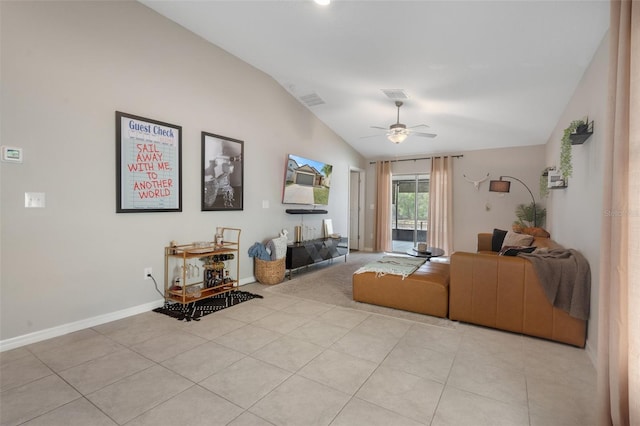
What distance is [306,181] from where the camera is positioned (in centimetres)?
555

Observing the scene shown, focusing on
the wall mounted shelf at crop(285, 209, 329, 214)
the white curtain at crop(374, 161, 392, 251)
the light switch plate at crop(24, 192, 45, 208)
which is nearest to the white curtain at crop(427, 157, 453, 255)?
the white curtain at crop(374, 161, 392, 251)

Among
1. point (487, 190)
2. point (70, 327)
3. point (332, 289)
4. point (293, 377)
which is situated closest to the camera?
point (293, 377)

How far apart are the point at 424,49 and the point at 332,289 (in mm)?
3122

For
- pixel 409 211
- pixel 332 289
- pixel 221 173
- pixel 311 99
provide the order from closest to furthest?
1. pixel 221 173
2. pixel 332 289
3. pixel 311 99
4. pixel 409 211

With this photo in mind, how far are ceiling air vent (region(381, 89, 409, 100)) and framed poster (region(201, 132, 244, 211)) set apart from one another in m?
2.19

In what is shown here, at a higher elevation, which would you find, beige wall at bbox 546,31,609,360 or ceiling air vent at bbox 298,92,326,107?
ceiling air vent at bbox 298,92,326,107

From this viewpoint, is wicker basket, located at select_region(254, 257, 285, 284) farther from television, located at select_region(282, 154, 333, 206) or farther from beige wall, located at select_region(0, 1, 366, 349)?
television, located at select_region(282, 154, 333, 206)

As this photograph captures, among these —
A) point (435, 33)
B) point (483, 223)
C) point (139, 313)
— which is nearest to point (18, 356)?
point (139, 313)

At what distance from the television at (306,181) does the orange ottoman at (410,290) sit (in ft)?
7.08

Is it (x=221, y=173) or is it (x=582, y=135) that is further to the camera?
(x=221, y=173)

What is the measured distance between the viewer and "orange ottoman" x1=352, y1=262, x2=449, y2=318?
3156mm

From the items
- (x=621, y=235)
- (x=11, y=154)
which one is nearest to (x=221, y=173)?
(x=11, y=154)

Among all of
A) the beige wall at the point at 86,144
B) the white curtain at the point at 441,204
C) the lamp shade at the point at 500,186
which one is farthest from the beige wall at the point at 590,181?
the beige wall at the point at 86,144

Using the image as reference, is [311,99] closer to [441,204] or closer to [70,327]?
[441,204]
